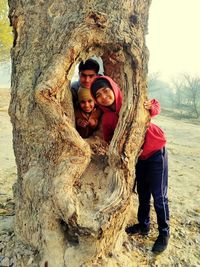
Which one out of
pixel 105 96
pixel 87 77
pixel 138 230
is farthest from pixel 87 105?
pixel 138 230

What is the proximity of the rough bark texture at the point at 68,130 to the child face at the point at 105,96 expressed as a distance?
15cm

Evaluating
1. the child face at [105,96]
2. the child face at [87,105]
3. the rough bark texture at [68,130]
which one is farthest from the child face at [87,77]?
the child face at [105,96]

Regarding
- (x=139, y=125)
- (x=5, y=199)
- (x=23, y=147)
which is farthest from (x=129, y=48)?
(x=5, y=199)

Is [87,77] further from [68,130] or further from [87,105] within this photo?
[68,130]

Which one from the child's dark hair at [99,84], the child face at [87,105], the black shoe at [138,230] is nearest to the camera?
the child's dark hair at [99,84]

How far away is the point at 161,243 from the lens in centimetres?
399

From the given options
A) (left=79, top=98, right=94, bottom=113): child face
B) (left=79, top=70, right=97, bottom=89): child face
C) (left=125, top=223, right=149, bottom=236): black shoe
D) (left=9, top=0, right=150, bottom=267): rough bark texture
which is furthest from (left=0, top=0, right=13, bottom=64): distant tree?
(left=125, top=223, right=149, bottom=236): black shoe

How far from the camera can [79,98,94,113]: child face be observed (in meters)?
3.85

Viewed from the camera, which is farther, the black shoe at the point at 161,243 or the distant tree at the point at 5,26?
the distant tree at the point at 5,26

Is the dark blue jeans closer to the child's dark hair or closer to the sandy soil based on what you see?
the sandy soil

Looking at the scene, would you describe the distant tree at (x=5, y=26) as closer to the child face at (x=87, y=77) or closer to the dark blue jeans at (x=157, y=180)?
the child face at (x=87, y=77)

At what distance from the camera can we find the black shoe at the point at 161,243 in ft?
13.0

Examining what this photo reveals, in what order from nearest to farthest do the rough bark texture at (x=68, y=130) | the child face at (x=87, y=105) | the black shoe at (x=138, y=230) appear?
the rough bark texture at (x=68, y=130)
the child face at (x=87, y=105)
the black shoe at (x=138, y=230)

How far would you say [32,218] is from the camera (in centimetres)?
353
